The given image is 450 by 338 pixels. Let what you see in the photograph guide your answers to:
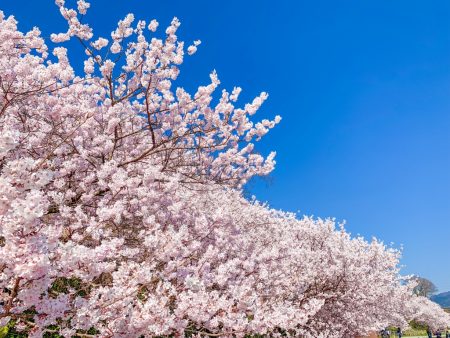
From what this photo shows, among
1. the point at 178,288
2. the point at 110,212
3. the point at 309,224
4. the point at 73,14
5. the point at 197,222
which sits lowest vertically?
the point at 178,288

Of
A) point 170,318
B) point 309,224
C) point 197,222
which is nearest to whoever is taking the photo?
point 170,318

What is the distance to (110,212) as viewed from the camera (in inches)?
269

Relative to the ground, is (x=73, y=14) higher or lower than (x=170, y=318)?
higher

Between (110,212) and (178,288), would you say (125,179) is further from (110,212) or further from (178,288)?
(178,288)

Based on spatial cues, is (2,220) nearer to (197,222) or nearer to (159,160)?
(197,222)

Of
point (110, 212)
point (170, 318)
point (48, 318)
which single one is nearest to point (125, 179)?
point (110, 212)

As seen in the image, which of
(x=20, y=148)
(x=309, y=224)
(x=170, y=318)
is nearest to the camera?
(x=170, y=318)

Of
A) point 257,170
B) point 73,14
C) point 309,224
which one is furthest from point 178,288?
point 309,224

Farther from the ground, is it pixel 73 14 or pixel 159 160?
pixel 73 14

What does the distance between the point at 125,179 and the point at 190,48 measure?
11.3 ft

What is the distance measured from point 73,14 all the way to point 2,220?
6934mm

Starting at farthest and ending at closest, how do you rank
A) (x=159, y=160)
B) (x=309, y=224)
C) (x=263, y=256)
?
1. (x=309, y=224)
2. (x=263, y=256)
3. (x=159, y=160)

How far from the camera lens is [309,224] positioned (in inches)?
895

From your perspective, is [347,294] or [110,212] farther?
[347,294]
